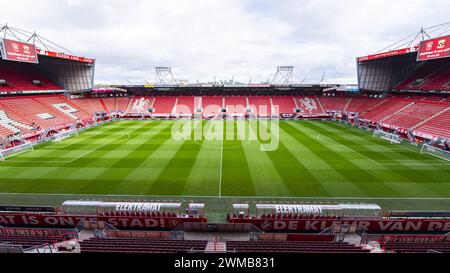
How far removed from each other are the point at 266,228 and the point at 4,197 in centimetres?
1896

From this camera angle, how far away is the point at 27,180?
19797 mm

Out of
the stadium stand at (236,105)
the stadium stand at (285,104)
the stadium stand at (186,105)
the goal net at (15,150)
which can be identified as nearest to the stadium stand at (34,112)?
the goal net at (15,150)

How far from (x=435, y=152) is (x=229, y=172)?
2456 cm

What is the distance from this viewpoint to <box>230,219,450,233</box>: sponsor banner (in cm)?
1304

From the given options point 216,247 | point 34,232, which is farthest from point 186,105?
point 216,247

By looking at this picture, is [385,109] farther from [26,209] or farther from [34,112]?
[34,112]

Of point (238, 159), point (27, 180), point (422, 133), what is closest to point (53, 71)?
point (27, 180)

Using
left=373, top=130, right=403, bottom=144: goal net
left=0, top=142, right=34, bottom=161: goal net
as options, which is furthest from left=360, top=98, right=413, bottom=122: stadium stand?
left=0, top=142, right=34, bottom=161: goal net

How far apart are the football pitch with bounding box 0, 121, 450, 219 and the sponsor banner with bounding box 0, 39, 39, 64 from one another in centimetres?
1584

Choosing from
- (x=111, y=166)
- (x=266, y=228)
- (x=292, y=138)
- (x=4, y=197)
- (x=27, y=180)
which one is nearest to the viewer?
(x=266, y=228)

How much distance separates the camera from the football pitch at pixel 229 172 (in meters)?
17.4
